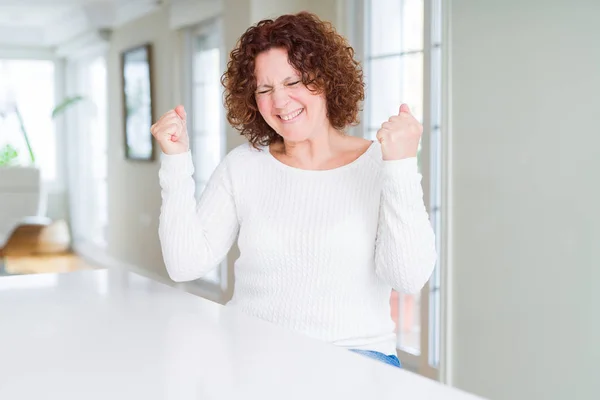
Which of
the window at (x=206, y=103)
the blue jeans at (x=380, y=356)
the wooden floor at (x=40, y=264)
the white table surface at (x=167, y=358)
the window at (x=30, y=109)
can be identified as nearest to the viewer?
the white table surface at (x=167, y=358)

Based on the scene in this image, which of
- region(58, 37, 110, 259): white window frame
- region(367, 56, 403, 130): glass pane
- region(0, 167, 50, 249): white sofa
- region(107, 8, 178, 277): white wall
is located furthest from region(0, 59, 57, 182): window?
region(367, 56, 403, 130): glass pane

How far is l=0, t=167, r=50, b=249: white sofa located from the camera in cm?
687

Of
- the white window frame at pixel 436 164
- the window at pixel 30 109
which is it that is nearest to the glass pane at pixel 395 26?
the white window frame at pixel 436 164

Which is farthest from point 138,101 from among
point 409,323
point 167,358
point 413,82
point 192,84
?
point 167,358

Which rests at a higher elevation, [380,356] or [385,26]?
[385,26]

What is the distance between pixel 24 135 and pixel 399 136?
22.7ft

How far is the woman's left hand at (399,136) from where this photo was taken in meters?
1.38

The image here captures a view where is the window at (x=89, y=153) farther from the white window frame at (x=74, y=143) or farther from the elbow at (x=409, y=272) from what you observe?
the elbow at (x=409, y=272)

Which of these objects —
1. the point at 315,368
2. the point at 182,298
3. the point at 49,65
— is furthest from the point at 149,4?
the point at 315,368

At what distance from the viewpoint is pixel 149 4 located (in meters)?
6.01

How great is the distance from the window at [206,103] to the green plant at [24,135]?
2516 mm

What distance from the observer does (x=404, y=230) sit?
4.78 feet

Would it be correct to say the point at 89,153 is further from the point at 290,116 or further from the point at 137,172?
the point at 290,116

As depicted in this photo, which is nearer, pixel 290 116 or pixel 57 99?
pixel 290 116
